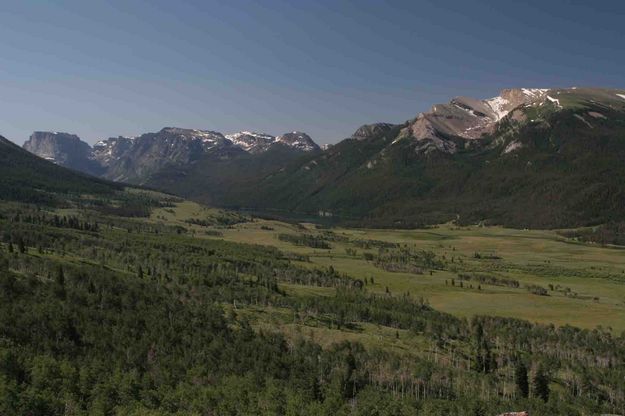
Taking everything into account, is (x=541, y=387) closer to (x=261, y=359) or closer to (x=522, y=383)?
(x=522, y=383)

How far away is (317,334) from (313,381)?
147 feet

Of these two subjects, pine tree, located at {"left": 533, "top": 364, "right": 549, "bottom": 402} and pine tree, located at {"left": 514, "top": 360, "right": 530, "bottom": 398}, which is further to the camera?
pine tree, located at {"left": 514, "top": 360, "right": 530, "bottom": 398}

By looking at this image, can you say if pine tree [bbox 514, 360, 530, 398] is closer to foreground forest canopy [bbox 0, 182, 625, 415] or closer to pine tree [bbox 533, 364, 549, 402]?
foreground forest canopy [bbox 0, 182, 625, 415]

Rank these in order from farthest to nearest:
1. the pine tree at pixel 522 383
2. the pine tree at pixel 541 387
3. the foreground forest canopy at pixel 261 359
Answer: the pine tree at pixel 522 383 → the pine tree at pixel 541 387 → the foreground forest canopy at pixel 261 359

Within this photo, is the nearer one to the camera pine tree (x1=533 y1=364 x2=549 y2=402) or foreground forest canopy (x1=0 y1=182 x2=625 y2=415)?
foreground forest canopy (x1=0 y1=182 x2=625 y2=415)

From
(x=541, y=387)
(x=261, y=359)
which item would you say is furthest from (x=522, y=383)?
(x=261, y=359)

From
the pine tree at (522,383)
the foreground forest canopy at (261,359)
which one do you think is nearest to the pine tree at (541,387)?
the foreground forest canopy at (261,359)

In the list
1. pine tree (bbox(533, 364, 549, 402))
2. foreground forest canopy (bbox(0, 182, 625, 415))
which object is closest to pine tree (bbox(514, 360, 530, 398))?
foreground forest canopy (bbox(0, 182, 625, 415))

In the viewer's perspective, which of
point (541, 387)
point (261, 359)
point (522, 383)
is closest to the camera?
point (541, 387)

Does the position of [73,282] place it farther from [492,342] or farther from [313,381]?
[492,342]

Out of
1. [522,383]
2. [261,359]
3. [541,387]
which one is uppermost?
[522,383]

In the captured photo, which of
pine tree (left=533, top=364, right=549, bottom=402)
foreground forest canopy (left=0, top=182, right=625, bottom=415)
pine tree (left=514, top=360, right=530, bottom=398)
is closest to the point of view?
foreground forest canopy (left=0, top=182, right=625, bottom=415)

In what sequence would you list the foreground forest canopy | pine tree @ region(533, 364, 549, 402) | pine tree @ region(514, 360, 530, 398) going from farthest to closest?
pine tree @ region(514, 360, 530, 398), pine tree @ region(533, 364, 549, 402), the foreground forest canopy

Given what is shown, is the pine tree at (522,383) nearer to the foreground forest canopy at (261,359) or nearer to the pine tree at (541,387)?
the foreground forest canopy at (261,359)
